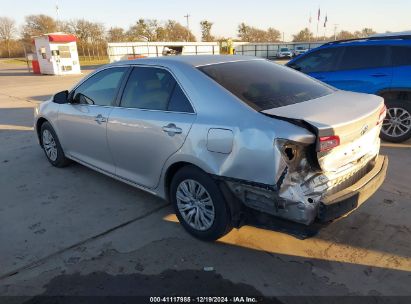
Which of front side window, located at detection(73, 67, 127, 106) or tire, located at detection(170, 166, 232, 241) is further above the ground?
front side window, located at detection(73, 67, 127, 106)

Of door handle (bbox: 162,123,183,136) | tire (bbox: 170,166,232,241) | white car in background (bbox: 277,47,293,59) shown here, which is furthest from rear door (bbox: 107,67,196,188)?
white car in background (bbox: 277,47,293,59)

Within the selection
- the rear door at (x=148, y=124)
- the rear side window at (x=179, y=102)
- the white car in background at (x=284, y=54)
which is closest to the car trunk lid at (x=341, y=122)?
the rear side window at (x=179, y=102)

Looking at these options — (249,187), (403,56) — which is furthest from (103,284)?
(403,56)

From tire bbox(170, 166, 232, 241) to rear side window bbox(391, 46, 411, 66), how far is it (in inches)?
183

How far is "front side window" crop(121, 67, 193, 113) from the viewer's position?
3.43 meters

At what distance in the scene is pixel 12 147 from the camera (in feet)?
22.4

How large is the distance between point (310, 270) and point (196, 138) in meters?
1.43

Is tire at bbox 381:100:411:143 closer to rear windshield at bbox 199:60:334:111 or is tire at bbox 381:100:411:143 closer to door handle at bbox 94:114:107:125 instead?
rear windshield at bbox 199:60:334:111

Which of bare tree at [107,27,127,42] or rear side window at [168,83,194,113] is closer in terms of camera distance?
rear side window at [168,83,194,113]

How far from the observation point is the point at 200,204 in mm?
3312

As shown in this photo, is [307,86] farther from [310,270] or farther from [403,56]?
[403,56]

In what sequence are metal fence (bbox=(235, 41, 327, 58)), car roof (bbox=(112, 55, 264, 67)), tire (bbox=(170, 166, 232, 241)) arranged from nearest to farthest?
tire (bbox=(170, 166, 232, 241)), car roof (bbox=(112, 55, 264, 67)), metal fence (bbox=(235, 41, 327, 58))

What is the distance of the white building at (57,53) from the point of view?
25.5 metres

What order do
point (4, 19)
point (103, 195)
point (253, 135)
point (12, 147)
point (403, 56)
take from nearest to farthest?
point (253, 135) < point (103, 195) < point (403, 56) < point (12, 147) < point (4, 19)
